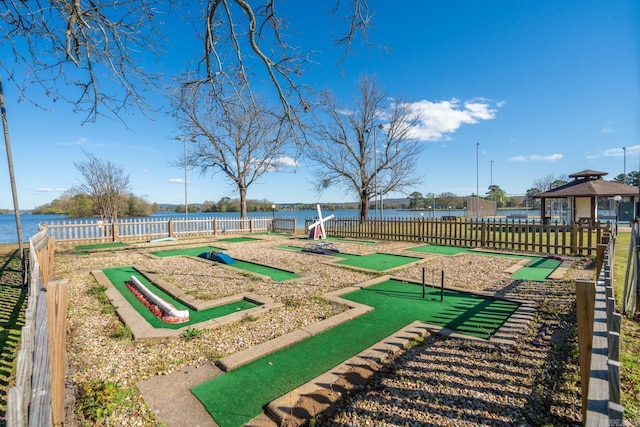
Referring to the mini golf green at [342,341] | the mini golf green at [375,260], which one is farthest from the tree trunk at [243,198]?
the mini golf green at [342,341]

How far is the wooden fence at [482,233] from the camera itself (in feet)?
35.4

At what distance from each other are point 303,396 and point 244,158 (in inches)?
964

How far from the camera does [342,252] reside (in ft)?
38.7

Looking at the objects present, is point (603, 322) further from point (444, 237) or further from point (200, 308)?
point (444, 237)

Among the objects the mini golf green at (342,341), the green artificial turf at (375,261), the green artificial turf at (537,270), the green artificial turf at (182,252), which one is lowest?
the mini golf green at (342,341)

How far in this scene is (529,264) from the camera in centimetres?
924

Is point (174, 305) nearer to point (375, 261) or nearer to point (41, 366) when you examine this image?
point (41, 366)

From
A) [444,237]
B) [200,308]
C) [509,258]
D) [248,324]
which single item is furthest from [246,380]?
[444,237]

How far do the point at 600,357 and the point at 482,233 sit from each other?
11799 millimetres

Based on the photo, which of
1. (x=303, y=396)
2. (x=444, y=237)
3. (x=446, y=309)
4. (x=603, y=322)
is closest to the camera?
(x=603, y=322)

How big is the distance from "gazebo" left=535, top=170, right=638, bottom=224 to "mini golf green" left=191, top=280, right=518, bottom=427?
17.0 metres

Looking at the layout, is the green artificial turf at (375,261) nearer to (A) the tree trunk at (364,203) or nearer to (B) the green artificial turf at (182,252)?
(B) the green artificial turf at (182,252)

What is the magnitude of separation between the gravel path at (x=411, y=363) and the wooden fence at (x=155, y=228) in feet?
37.2

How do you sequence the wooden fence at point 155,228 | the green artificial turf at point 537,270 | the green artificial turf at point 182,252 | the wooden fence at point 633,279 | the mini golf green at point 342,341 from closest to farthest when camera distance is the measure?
the mini golf green at point 342,341 < the wooden fence at point 633,279 < the green artificial turf at point 537,270 < the green artificial turf at point 182,252 < the wooden fence at point 155,228
